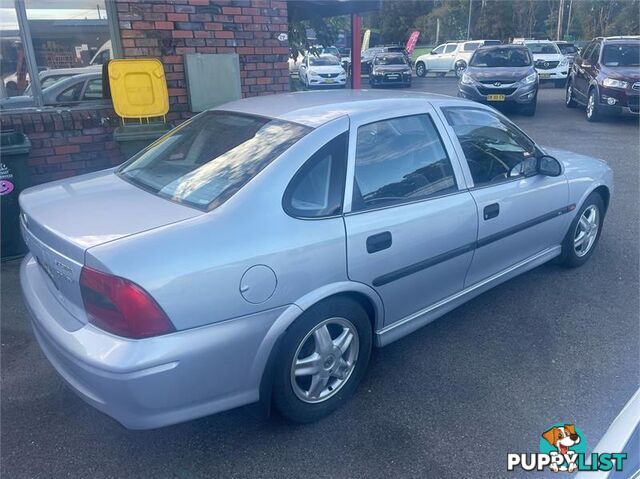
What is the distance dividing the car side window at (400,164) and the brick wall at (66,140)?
352cm

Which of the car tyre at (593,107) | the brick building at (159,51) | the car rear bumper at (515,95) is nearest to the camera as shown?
the brick building at (159,51)

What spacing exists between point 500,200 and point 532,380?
1.12m

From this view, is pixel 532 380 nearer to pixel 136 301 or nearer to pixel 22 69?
pixel 136 301

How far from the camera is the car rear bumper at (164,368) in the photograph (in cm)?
202

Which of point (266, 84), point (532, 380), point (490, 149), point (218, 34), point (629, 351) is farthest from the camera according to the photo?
point (266, 84)

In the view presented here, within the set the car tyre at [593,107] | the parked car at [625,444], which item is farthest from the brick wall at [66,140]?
the car tyre at [593,107]

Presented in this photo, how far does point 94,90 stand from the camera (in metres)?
5.51

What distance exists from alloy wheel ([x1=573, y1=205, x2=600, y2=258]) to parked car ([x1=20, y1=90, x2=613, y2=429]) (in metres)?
0.87

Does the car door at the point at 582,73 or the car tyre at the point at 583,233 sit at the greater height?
the car door at the point at 582,73

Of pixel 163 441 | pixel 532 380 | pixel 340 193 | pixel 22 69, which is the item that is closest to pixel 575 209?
pixel 532 380

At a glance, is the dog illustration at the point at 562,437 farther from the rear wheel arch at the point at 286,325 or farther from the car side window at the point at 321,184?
the car side window at the point at 321,184

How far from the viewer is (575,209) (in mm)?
4031

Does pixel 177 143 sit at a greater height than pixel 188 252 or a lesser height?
greater

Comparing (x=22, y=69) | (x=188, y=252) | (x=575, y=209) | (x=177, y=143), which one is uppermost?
(x=22, y=69)
